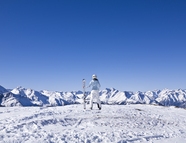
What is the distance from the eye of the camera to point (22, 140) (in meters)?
6.55

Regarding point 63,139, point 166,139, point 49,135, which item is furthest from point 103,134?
point 166,139

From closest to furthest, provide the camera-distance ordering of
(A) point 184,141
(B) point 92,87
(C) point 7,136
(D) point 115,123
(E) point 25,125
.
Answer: (C) point 7,136 → (A) point 184,141 → (E) point 25,125 → (D) point 115,123 → (B) point 92,87

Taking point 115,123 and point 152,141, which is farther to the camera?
point 115,123

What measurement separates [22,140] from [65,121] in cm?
403

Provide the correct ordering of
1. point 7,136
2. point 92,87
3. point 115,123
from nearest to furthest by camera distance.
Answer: point 7,136 → point 115,123 → point 92,87

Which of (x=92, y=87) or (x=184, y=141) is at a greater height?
(x=92, y=87)

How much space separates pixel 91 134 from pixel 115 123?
318cm

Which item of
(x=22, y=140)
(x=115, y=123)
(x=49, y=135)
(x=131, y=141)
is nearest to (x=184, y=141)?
(x=131, y=141)

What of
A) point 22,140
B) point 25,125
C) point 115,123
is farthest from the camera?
point 115,123

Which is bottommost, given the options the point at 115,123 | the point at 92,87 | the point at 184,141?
the point at 184,141

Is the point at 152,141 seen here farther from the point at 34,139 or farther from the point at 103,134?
Answer: the point at 34,139

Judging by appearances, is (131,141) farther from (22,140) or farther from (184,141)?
(22,140)

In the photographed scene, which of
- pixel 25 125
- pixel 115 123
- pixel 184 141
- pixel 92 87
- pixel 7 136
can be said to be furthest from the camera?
Answer: pixel 92 87

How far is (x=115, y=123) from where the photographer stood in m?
10.2
